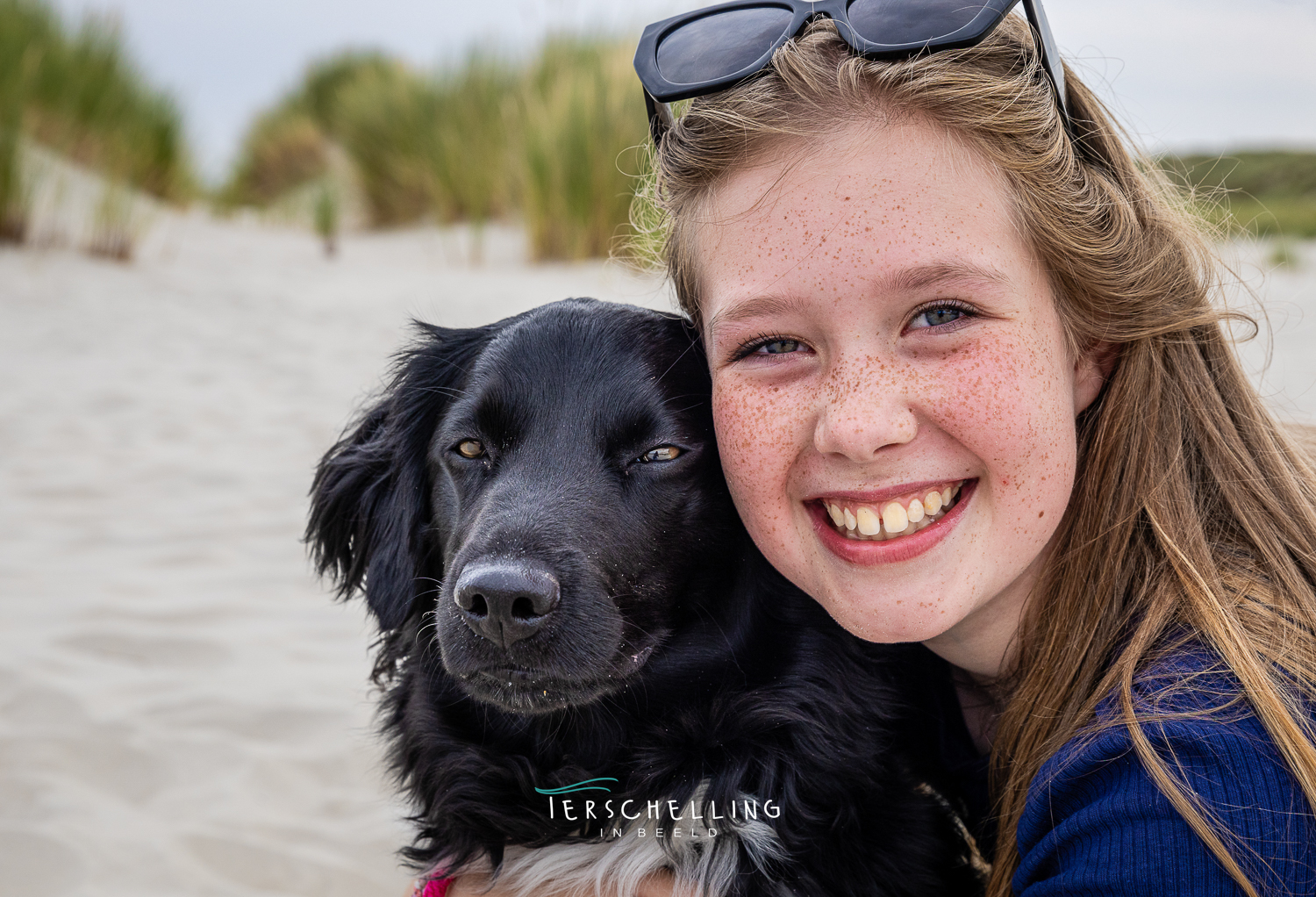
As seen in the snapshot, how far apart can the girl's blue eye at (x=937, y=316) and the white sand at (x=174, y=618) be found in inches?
61.9

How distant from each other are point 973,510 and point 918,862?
0.76m

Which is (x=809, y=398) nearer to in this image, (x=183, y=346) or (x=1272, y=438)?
(x=1272, y=438)

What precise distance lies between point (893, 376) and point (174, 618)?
3082 millimetres

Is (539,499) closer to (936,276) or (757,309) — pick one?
(757,309)

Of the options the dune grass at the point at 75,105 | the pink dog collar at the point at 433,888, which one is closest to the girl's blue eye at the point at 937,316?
the pink dog collar at the point at 433,888

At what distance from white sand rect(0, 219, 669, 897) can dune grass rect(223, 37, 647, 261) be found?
6.14ft

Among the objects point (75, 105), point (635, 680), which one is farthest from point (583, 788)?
point (75, 105)

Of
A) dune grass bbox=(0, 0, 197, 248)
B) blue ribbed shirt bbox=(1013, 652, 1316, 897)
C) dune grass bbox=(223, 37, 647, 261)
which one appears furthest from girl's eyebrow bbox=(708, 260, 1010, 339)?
dune grass bbox=(0, 0, 197, 248)

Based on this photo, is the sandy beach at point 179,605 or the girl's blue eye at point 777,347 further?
the sandy beach at point 179,605

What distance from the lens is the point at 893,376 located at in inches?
68.9

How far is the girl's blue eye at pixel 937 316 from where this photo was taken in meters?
1.77

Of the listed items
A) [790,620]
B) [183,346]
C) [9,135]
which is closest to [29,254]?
[9,135]

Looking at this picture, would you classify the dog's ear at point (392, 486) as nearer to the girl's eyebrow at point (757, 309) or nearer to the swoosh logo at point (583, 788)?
the swoosh logo at point (583, 788)

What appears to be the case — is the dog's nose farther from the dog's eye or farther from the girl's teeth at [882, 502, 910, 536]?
the girl's teeth at [882, 502, 910, 536]
